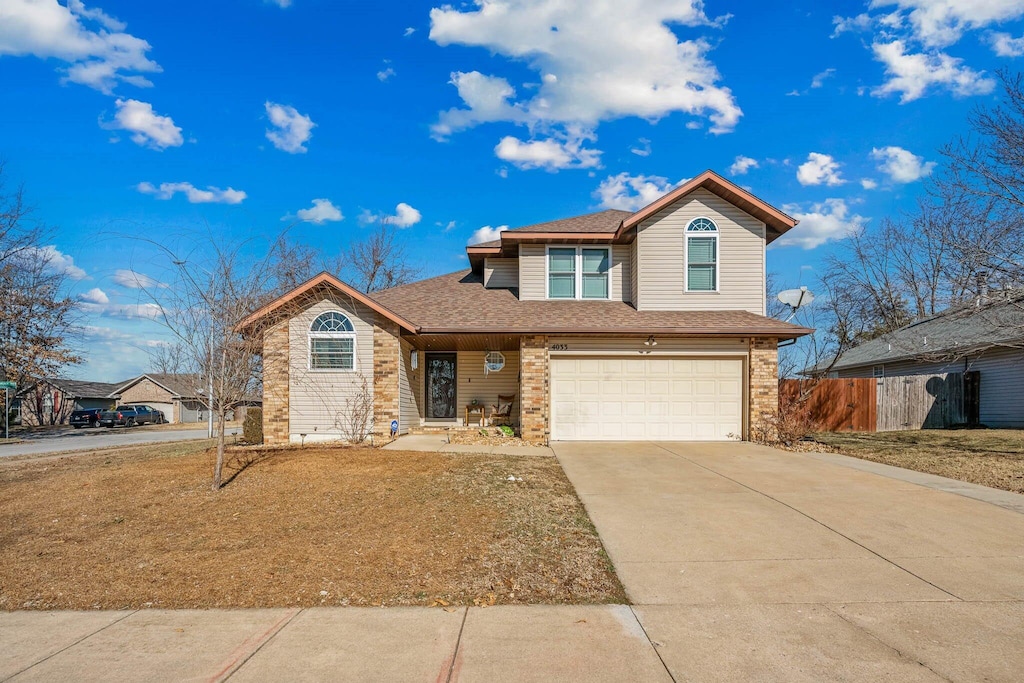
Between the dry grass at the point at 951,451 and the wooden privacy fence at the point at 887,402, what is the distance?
89 cm

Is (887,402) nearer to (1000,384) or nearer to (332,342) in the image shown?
(1000,384)

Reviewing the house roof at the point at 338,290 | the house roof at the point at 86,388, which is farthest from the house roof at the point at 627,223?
the house roof at the point at 86,388

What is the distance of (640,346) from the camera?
13484mm

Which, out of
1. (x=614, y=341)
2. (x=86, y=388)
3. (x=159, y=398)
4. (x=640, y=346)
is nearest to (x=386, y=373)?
(x=614, y=341)

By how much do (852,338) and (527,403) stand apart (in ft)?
97.8

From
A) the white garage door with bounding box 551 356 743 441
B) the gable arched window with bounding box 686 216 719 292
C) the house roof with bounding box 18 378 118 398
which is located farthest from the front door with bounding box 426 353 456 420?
the house roof with bounding box 18 378 118 398

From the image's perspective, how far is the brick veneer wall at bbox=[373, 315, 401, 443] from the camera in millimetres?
13406

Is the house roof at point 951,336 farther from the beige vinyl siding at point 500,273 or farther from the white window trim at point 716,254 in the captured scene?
the beige vinyl siding at point 500,273

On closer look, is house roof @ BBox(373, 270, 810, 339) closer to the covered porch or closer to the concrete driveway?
the covered porch

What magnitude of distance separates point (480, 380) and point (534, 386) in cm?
327

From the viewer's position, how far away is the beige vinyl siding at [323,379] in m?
13.5

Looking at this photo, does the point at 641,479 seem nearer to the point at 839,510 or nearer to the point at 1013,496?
the point at 839,510

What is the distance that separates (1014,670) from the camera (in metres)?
3.49

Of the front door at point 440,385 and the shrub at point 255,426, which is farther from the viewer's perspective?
the front door at point 440,385
